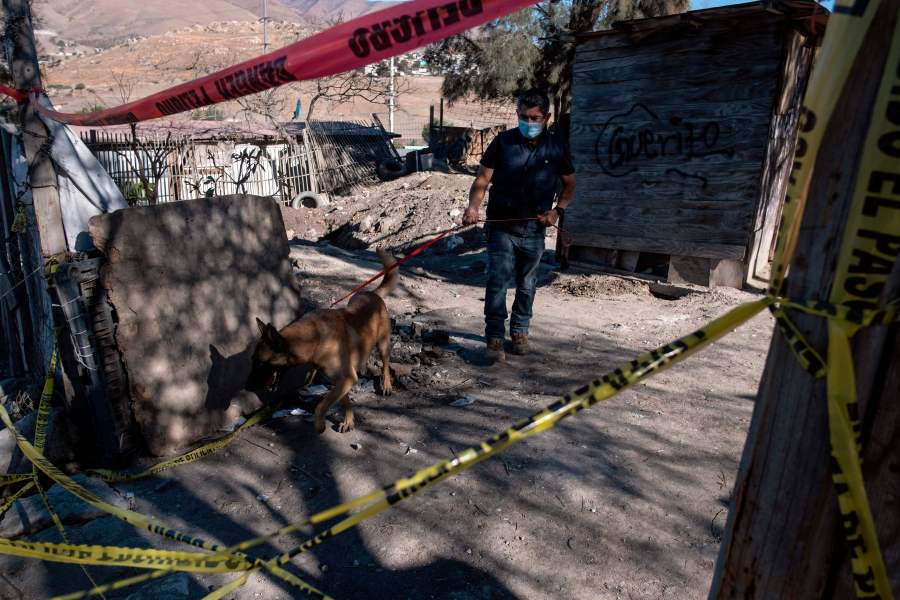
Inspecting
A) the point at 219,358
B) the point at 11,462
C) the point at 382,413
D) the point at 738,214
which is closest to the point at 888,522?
the point at 382,413

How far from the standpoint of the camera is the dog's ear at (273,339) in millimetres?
3707

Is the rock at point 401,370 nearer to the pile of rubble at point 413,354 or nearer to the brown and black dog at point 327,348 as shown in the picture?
the pile of rubble at point 413,354

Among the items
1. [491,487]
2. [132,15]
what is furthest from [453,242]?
[132,15]

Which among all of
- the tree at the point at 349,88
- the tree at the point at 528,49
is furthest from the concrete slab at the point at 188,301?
the tree at the point at 528,49

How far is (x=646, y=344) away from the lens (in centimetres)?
572

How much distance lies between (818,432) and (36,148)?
448 cm

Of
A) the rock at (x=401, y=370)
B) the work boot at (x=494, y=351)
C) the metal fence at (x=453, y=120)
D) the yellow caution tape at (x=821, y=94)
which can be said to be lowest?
the rock at (x=401, y=370)

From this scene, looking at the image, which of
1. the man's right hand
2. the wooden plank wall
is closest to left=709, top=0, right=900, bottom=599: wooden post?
the man's right hand

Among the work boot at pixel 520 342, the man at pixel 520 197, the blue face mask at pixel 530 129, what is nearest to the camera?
the blue face mask at pixel 530 129

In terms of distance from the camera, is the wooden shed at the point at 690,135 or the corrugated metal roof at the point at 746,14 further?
the wooden shed at the point at 690,135

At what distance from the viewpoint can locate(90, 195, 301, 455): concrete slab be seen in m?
3.74

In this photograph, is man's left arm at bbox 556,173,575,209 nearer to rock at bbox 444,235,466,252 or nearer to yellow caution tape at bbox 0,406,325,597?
yellow caution tape at bbox 0,406,325,597

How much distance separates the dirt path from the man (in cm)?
69

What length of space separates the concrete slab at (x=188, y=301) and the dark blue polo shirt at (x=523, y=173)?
6.33 feet
